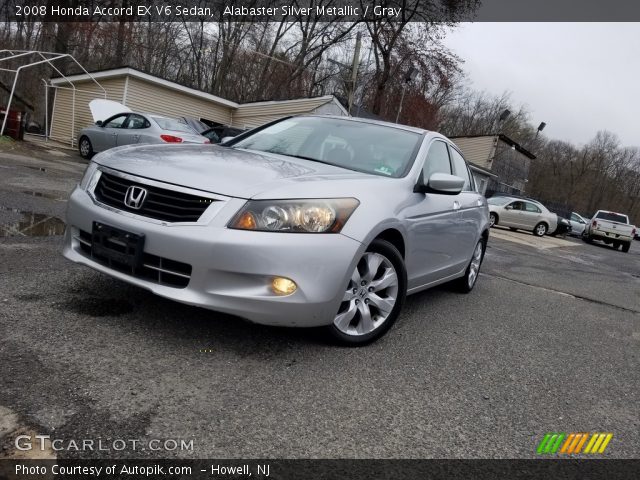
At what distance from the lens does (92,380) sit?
7.62 feet

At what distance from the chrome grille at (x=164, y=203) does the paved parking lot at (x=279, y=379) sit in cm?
70

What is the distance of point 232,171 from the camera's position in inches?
118

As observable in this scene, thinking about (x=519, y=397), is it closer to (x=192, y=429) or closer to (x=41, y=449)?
(x=192, y=429)

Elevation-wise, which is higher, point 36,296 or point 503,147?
point 503,147

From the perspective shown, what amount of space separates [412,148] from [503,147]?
117 ft

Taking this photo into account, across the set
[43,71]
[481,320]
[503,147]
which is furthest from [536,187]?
[481,320]

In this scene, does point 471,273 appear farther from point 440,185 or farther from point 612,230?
point 612,230

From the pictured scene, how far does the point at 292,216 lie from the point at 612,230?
2677 centimetres

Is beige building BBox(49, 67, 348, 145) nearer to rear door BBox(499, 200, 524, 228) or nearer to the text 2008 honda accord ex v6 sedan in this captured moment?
rear door BBox(499, 200, 524, 228)

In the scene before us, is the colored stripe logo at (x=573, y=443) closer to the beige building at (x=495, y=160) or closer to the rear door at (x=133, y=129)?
the rear door at (x=133, y=129)

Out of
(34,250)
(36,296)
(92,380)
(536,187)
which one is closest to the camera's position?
(92,380)

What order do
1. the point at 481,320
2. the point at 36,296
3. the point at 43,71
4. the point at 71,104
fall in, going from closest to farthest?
the point at 36,296 → the point at 481,320 → the point at 71,104 → the point at 43,71

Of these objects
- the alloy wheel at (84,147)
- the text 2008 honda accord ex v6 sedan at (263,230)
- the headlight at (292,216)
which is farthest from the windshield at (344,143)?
the alloy wheel at (84,147)

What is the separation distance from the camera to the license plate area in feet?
9.02
